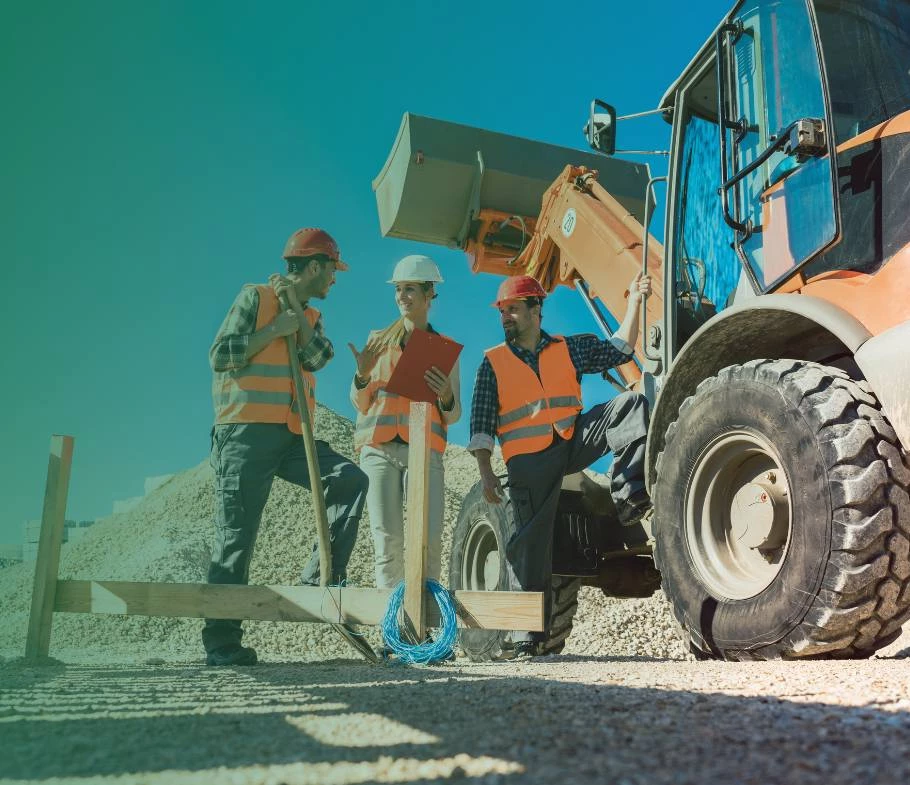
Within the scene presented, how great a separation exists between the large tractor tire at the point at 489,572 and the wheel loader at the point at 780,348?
0.26ft

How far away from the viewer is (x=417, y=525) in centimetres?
416

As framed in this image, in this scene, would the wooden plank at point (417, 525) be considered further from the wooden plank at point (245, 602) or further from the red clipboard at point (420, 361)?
Answer: the red clipboard at point (420, 361)

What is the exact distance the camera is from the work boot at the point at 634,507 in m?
4.37

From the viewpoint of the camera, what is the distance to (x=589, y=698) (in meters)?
2.24

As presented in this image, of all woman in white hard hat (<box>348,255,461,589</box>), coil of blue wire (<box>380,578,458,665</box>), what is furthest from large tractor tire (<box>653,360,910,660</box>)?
woman in white hard hat (<box>348,255,461,589</box>)

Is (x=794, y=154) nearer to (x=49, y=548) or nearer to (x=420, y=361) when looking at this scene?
(x=420, y=361)

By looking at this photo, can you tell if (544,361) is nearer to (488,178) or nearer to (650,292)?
(650,292)

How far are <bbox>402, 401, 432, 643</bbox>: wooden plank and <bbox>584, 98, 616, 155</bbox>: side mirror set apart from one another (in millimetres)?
1664

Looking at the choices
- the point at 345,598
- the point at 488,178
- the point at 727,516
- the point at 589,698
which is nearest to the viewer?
the point at 589,698

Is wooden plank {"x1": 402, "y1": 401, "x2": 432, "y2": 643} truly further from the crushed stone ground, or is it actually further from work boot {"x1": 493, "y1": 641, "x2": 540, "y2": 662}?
work boot {"x1": 493, "y1": 641, "x2": 540, "y2": 662}

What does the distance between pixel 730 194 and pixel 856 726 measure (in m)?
2.72

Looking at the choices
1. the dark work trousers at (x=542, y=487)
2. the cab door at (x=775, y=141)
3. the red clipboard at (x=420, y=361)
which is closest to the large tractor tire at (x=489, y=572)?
the dark work trousers at (x=542, y=487)

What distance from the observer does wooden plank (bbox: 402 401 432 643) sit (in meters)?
4.07

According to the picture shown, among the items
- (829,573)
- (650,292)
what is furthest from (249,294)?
(829,573)
